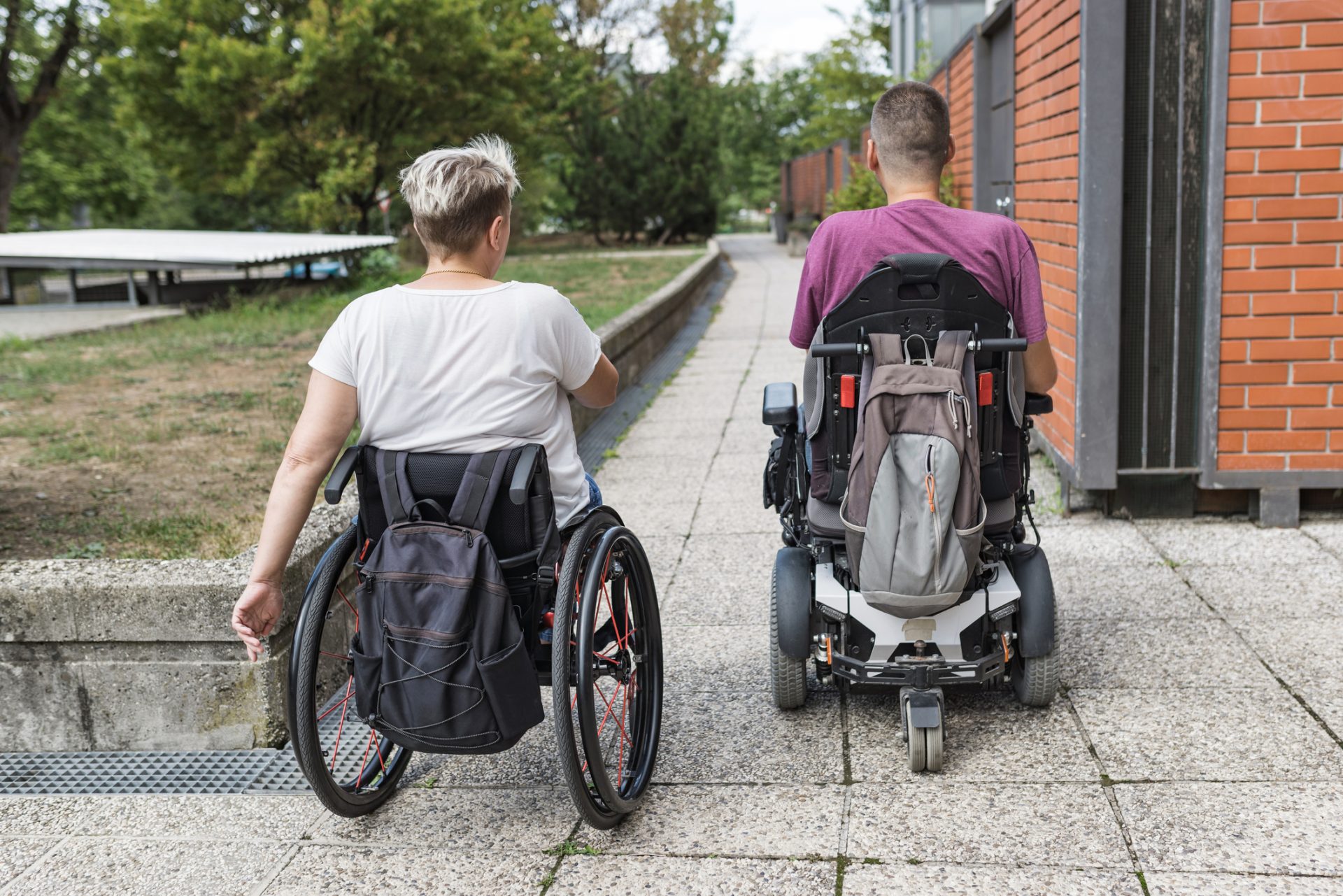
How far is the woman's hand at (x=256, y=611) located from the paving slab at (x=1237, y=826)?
6.52 feet

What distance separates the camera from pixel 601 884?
2.82 meters

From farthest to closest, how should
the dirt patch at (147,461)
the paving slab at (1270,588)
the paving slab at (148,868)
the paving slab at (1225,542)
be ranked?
1. the dirt patch at (147,461)
2. the paving slab at (1225,542)
3. the paving slab at (1270,588)
4. the paving slab at (148,868)

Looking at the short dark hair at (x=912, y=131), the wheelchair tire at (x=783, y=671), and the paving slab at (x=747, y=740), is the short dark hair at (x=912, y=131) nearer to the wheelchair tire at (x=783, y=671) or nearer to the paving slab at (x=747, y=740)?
the wheelchair tire at (x=783, y=671)

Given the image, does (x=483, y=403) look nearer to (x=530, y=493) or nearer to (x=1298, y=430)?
(x=530, y=493)

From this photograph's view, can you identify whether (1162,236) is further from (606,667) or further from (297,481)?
(297,481)

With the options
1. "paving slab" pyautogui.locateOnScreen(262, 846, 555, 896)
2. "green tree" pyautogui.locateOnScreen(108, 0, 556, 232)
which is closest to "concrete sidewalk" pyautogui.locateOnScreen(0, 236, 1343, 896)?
"paving slab" pyautogui.locateOnScreen(262, 846, 555, 896)

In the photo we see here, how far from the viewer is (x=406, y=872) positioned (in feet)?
9.53

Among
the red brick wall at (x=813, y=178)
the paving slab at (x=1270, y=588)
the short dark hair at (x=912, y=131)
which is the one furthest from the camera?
the red brick wall at (x=813, y=178)

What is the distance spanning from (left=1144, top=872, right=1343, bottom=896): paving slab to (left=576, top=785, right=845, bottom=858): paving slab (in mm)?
695

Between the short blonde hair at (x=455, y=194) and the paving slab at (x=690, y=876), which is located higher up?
the short blonde hair at (x=455, y=194)

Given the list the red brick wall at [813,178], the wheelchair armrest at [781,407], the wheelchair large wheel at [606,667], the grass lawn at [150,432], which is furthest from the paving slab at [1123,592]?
the red brick wall at [813,178]

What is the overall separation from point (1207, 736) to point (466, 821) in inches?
76.6

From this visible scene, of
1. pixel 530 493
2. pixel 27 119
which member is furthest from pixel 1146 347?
pixel 27 119

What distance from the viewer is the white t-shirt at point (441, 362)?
2812 mm
